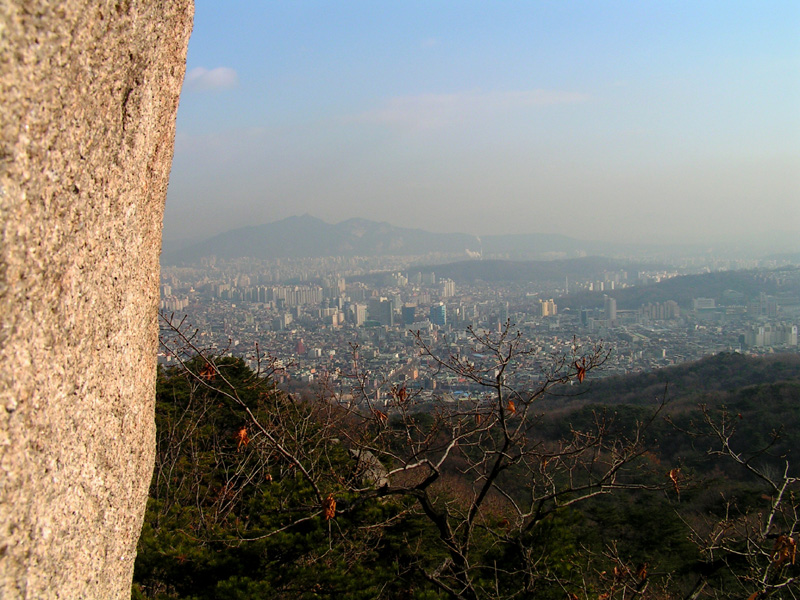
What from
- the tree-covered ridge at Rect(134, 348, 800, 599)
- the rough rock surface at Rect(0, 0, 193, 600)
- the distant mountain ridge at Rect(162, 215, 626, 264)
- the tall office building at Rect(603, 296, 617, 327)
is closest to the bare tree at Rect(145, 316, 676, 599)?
the tree-covered ridge at Rect(134, 348, 800, 599)

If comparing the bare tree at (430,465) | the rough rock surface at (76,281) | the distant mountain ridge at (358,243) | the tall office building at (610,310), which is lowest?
the tall office building at (610,310)

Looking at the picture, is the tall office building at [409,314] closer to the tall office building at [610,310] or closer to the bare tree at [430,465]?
the tall office building at [610,310]

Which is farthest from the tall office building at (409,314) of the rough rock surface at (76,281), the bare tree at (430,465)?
the rough rock surface at (76,281)

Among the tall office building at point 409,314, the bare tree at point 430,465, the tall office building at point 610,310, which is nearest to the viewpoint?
the bare tree at point 430,465

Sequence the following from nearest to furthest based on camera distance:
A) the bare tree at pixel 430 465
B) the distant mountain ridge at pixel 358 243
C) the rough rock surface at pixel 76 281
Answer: the rough rock surface at pixel 76 281, the bare tree at pixel 430 465, the distant mountain ridge at pixel 358 243

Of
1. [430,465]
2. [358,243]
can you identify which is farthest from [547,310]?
[358,243]

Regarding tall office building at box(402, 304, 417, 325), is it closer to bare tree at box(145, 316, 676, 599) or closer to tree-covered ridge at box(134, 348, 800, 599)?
tree-covered ridge at box(134, 348, 800, 599)
